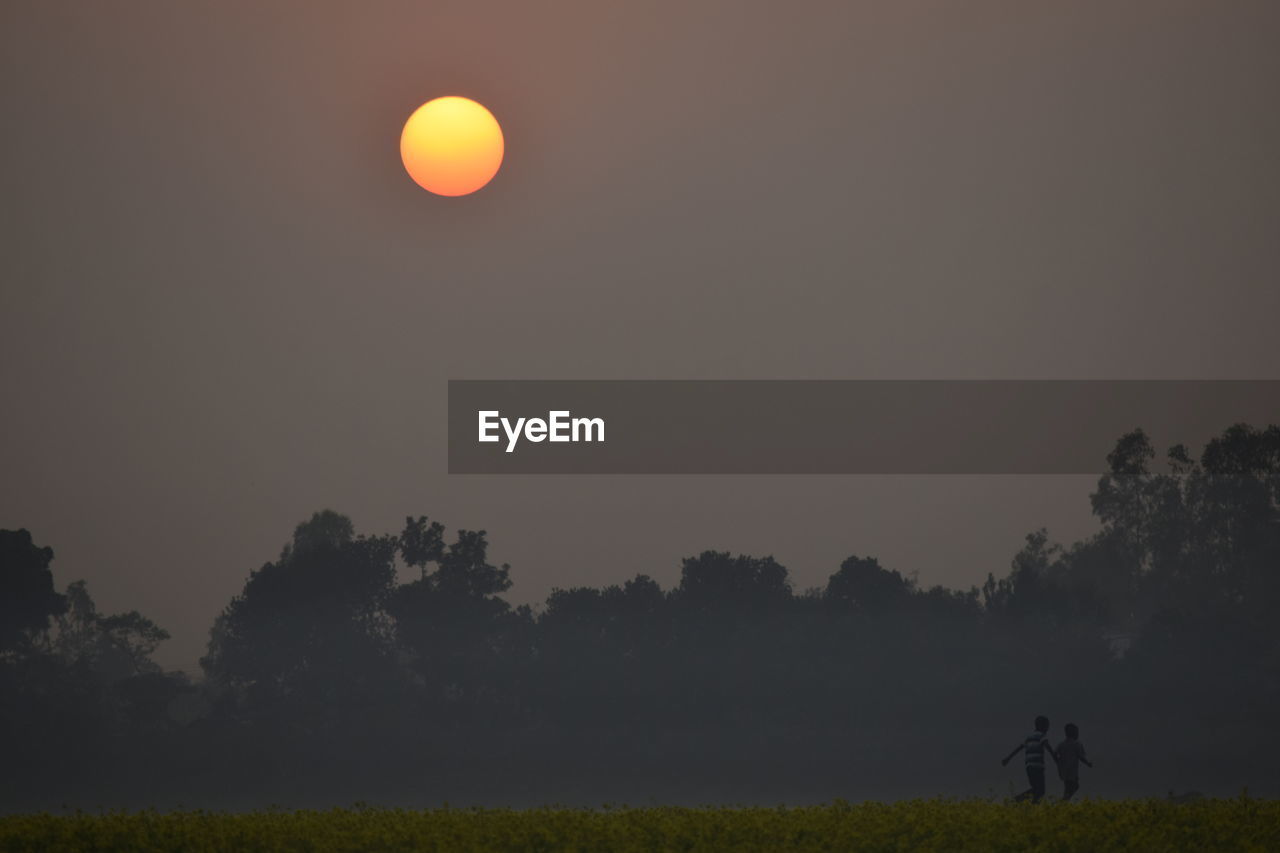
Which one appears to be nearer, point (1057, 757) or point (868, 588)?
point (1057, 757)

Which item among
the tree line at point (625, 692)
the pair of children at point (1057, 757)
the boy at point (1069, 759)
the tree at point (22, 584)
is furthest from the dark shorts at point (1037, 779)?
the tree at point (22, 584)

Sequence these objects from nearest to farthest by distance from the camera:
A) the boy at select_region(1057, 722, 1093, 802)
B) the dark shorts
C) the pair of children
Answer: the dark shorts
the pair of children
the boy at select_region(1057, 722, 1093, 802)

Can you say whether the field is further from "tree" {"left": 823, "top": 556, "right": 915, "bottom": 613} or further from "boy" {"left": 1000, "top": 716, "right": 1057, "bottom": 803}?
"tree" {"left": 823, "top": 556, "right": 915, "bottom": 613}

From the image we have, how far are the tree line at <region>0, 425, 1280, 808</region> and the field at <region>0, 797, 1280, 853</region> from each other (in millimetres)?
49722

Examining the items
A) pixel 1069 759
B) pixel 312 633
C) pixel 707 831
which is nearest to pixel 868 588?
pixel 312 633

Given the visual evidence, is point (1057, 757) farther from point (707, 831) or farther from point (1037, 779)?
point (707, 831)

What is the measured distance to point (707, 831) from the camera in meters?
18.8

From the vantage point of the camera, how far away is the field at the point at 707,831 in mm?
18266

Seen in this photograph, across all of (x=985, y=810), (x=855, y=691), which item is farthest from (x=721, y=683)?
(x=985, y=810)

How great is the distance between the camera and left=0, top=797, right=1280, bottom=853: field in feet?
59.9

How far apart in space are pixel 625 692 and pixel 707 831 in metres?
53.8

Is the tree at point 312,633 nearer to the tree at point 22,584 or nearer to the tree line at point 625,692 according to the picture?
the tree line at point 625,692

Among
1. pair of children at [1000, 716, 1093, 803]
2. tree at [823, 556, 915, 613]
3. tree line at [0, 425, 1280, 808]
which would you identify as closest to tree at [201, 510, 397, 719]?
tree line at [0, 425, 1280, 808]

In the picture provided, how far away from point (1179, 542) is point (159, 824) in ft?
259
